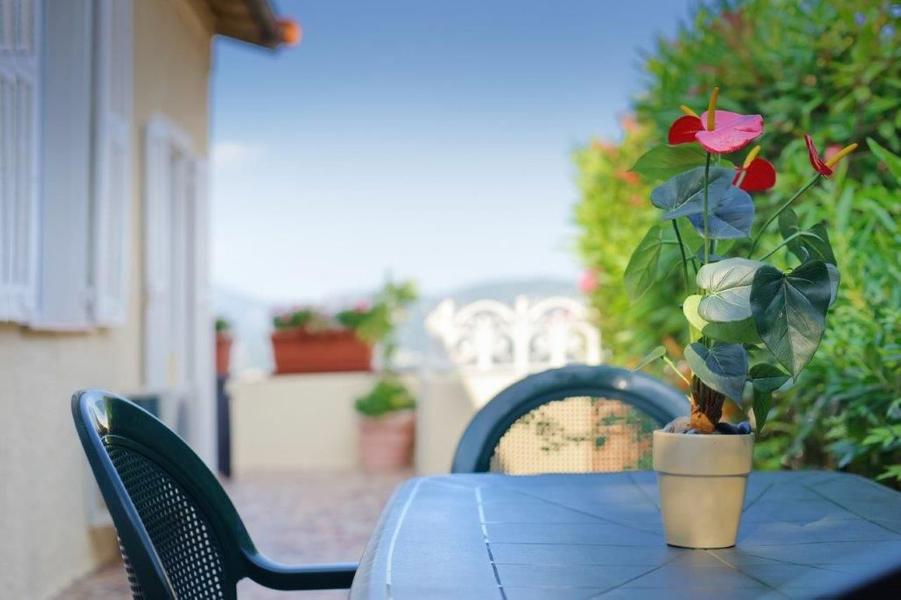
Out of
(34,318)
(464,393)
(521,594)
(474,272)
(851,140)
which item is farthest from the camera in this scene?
(474,272)

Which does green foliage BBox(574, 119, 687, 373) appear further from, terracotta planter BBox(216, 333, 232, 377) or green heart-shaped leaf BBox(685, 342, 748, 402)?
terracotta planter BBox(216, 333, 232, 377)

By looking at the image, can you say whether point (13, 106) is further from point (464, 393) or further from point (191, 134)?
point (464, 393)

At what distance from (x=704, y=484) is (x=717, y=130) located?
0.43m

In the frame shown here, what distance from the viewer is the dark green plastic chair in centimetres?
125

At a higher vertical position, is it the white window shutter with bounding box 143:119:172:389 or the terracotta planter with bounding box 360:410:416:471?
the white window shutter with bounding box 143:119:172:389

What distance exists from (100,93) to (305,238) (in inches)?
370

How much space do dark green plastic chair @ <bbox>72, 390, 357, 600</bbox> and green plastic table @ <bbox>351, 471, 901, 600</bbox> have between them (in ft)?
0.68

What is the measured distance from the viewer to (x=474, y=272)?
538 inches

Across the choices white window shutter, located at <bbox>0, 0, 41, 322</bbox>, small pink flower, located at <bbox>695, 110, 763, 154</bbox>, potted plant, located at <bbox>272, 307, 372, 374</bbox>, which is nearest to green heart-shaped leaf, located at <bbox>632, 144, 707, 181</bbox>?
small pink flower, located at <bbox>695, 110, 763, 154</bbox>

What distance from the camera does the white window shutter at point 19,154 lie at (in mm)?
2998

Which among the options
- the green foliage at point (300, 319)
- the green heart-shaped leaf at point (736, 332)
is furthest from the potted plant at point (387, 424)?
the green heart-shaped leaf at point (736, 332)

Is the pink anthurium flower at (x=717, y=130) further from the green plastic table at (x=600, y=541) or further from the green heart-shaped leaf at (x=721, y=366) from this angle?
the green plastic table at (x=600, y=541)

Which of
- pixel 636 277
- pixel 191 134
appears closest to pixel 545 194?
pixel 191 134

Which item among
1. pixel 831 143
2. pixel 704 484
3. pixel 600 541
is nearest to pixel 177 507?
pixel 600 541
